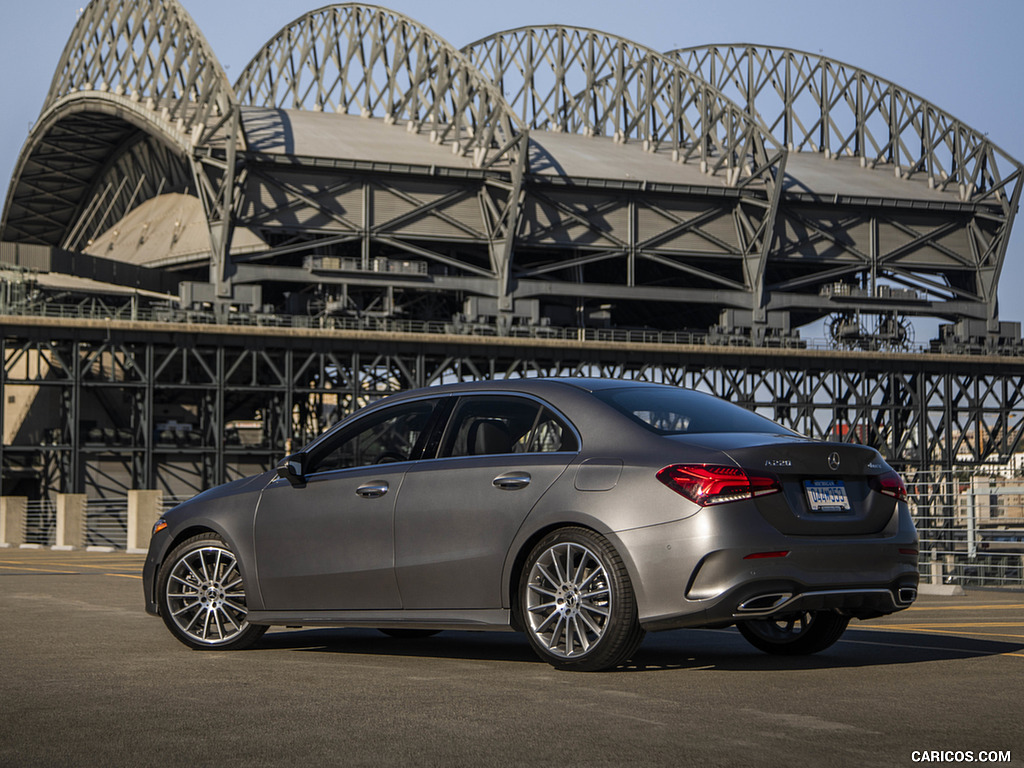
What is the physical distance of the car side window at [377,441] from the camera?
24.3ft

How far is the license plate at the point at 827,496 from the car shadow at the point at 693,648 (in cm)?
85

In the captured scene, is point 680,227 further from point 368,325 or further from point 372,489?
point 372,489

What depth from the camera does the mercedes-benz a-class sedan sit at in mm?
6113

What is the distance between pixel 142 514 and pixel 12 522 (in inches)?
359

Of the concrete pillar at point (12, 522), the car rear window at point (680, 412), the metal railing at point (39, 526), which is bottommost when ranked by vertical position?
the metal railing at point (39, 526)

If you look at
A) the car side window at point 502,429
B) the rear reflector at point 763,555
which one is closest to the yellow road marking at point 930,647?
the rear reflector at point 763,555

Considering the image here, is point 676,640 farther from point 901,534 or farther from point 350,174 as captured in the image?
point 350,174

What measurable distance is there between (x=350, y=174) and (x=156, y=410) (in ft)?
51.8

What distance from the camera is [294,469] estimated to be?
7.61 meters

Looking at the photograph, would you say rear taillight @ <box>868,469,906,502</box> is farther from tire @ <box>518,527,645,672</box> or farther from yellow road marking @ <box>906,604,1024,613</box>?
yellow road marking @ <box>906,604,1024,613</box>

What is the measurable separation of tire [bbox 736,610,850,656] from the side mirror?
2693 mm

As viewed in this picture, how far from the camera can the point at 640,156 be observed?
81312mm

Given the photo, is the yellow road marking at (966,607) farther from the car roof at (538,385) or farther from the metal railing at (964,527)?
the car roof at (538,385)

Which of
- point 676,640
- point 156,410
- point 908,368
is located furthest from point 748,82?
point 676,640
